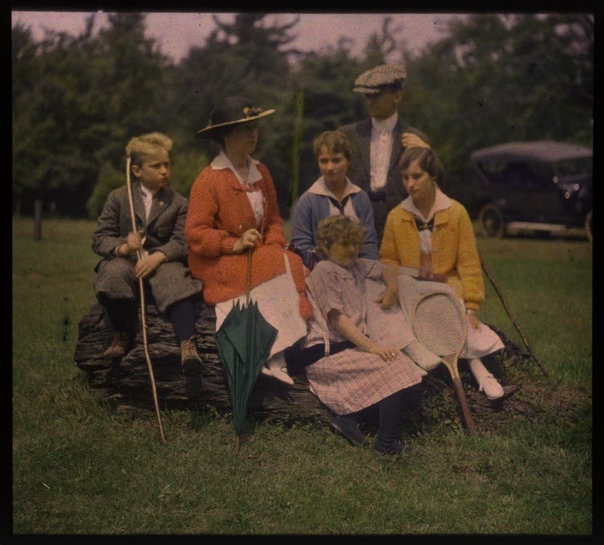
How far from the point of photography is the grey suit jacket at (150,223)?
552cm

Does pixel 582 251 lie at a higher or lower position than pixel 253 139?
lower

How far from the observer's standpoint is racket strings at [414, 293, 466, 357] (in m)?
5.48

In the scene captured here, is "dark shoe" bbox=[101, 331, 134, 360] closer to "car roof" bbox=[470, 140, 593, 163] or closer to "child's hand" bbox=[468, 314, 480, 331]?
"child's hand" bbox=[468, 314, 480, 331]

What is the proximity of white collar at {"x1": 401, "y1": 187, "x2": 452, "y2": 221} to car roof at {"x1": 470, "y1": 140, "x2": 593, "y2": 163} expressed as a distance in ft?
4.87

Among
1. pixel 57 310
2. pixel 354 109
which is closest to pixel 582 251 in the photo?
pixel 354 109

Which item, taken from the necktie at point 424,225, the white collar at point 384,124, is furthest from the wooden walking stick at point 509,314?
the white collar at point 384,124

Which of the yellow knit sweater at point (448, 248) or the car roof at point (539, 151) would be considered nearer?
the yellow knit sweater at point (448, 248)

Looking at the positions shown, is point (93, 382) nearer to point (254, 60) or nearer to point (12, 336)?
point (12, 336)

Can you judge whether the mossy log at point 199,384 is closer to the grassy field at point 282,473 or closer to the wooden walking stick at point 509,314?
the grassy field at point 282,473

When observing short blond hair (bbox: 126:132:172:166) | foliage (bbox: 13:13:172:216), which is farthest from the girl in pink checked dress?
foliage (bbox: 13:13:172:216)

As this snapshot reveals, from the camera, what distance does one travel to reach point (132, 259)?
553 cm

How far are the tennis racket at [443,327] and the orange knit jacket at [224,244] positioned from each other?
744 mm

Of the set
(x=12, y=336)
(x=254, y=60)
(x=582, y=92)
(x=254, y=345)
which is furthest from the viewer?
(x=582, y=92)
